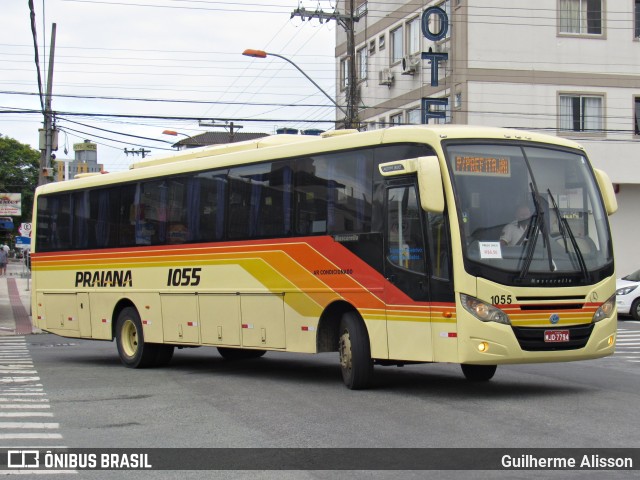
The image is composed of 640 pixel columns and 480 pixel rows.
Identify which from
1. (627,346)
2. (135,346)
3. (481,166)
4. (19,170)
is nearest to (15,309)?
(135,346)

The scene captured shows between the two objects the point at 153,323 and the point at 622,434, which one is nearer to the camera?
the point at 622,434

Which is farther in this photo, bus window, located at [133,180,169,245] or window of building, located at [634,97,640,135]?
window of building, located at [634,97,640,135]

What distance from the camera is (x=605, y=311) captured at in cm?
1216

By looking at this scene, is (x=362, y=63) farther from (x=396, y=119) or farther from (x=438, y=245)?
(x=438, y=245)

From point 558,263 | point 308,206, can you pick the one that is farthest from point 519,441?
point 308,206

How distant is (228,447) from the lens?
901 cm

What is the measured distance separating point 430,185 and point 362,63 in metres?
37.3

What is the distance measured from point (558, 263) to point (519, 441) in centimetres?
332

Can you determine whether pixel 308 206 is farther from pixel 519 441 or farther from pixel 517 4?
pixel 517 4

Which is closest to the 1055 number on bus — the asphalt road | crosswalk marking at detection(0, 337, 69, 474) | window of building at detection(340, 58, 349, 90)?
the asphalt road

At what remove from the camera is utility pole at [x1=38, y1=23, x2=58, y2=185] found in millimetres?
35969

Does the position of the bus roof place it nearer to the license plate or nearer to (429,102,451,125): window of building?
the license plate

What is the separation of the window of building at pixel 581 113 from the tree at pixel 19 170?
7485cm

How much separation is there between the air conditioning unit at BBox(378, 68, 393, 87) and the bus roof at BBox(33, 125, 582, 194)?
24899 millimetres
